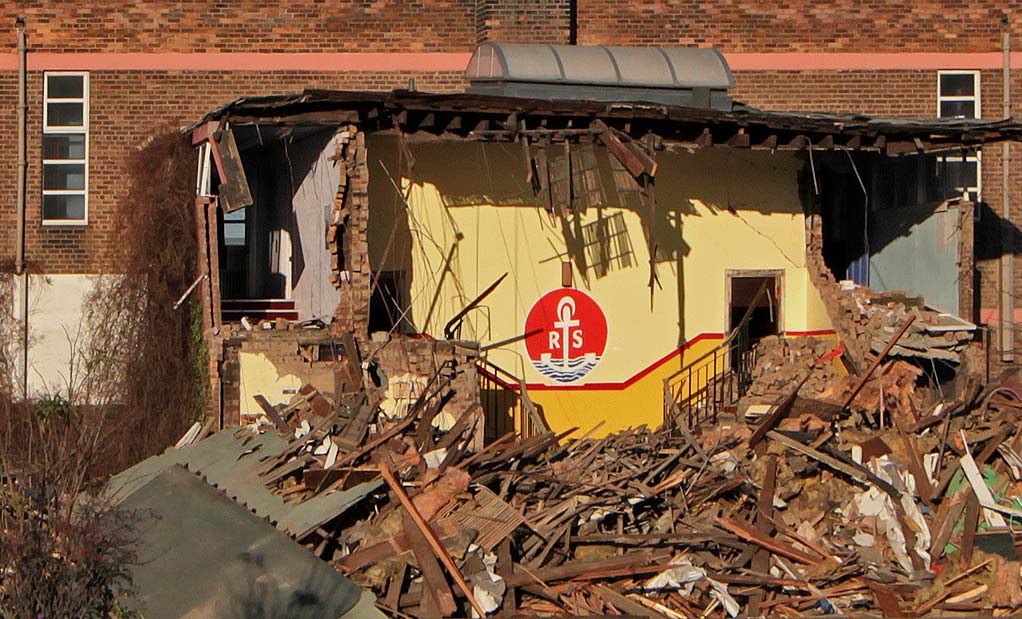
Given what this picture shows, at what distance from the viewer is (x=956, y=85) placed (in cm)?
2541

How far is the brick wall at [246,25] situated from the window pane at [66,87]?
50 centimetres

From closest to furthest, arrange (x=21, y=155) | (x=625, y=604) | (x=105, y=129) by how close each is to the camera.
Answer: (x=625, y=604) → (x=21, y=155) → (x=105, y=129)

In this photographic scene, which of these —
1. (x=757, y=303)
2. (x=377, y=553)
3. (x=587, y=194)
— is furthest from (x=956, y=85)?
(x=377, y=553)

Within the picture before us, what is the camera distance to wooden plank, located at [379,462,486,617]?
41.6ft

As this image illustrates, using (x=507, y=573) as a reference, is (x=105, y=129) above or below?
above

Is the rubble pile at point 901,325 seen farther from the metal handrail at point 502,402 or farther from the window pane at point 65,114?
the window pane at point 65,114

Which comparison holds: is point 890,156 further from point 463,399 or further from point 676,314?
point 463,399

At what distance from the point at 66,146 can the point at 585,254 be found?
9.50m

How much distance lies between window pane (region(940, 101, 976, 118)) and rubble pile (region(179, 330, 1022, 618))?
33.2 ft

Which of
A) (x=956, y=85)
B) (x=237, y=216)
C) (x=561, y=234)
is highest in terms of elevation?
(x=956, y=85)

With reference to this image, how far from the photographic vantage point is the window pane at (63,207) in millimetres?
23323

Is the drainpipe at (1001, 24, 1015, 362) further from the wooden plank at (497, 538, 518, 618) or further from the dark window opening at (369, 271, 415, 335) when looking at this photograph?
the wooden plank at (497, 538, 518, 618)

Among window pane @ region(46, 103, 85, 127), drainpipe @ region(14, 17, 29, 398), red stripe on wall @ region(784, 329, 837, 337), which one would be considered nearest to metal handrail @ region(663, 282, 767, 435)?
red stripe on wall @ region(784, 329, 837, 337)

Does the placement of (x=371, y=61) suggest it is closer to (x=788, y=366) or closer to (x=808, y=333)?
(x=808, y=333)
